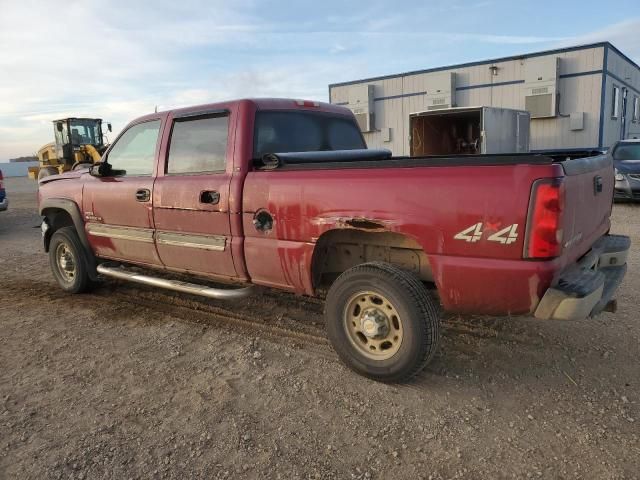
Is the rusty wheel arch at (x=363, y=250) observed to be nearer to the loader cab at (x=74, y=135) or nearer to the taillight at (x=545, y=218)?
the taillight at (x=545, y=218)

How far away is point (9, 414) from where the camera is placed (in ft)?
10.2

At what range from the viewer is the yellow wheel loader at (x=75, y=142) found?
22.3 meters

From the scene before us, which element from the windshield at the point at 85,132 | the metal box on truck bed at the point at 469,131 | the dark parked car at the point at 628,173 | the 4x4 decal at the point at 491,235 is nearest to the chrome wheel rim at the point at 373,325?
the 4x4 decal at the point at 491,235

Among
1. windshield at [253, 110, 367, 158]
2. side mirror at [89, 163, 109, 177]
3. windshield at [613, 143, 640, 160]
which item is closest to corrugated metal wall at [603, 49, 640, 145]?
windshield at [613, 143, 640, 160]

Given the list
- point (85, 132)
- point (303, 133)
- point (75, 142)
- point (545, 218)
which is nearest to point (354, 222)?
point (545, 218)

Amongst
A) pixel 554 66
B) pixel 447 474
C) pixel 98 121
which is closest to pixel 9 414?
pixel 447 474

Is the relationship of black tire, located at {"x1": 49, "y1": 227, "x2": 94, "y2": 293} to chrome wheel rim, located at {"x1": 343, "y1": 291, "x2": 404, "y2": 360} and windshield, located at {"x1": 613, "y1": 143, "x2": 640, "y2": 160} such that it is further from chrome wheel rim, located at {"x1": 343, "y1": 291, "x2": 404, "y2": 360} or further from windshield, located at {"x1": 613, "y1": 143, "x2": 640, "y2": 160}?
windshield, located at {"x1": 613, "y1": 143, "x2": 640, "y2": 160}

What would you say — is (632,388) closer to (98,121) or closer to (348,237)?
(348,237)

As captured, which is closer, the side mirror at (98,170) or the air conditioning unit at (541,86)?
the side mirror at (98,170)

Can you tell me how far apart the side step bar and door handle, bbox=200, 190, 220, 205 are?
73 centimetres

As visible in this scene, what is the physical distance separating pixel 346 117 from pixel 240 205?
5.79 ft

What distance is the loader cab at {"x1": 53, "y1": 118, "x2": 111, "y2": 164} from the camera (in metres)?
22.7

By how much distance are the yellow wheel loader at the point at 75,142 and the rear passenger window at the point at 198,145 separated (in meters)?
19.4

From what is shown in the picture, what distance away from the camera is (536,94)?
645 inches
